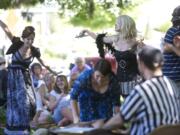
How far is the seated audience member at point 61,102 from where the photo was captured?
11.4 meters

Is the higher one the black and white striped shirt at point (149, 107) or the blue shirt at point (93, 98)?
the black and white striped shirt at point (149, 107)

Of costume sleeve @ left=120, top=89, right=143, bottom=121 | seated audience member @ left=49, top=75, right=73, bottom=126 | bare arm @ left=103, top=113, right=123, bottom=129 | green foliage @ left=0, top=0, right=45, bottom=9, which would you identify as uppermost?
green foliage @ left=0, top=0, right=45, bottom=9

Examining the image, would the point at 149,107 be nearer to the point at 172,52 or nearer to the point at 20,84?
the point at 172,52

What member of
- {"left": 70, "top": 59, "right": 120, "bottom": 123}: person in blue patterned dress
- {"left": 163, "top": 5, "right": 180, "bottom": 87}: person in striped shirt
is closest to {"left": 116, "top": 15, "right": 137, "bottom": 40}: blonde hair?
{"left": 163, "top": 5, "right": 180, "bottom": 87}: person in striped shirt

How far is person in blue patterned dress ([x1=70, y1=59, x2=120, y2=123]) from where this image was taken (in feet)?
22.6

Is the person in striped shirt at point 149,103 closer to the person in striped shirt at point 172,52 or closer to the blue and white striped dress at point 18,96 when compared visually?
the person in striped shirt at point 172,52

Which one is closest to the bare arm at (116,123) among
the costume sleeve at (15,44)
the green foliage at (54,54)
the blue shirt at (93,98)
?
the blue shirt at (93,98)

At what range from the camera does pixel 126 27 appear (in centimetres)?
789

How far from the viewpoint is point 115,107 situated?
7152 millimetres

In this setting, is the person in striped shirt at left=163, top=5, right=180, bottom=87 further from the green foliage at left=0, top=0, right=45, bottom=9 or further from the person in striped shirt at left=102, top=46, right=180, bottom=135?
the green foliage at left=0, top=0, right=45, bottom=9

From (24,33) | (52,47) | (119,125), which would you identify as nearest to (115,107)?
(119,125)

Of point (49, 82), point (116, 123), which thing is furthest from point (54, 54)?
point (116, 123)

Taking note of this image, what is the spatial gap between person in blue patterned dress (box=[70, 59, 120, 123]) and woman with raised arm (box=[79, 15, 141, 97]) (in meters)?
0.88

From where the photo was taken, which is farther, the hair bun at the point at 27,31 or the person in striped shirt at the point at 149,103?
the hair bun at the point at 27,31
